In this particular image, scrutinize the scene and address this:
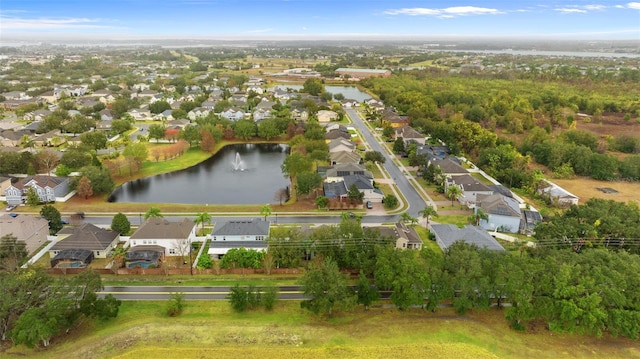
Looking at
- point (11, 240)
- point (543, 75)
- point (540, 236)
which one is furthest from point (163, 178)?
point (543, 75)

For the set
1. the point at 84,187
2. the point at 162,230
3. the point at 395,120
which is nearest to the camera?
the point at 162,230

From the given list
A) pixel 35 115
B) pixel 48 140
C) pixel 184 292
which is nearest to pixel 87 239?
pixel 184 292

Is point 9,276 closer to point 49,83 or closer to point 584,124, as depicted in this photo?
point 584,124

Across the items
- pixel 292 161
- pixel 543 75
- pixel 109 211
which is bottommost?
pixel 109 211

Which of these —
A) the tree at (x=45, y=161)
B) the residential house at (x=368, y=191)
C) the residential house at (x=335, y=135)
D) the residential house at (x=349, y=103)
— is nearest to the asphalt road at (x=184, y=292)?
the residential house at (x=368, y=191)

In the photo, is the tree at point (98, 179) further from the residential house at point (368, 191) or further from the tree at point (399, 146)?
the tree at point (399, 146)

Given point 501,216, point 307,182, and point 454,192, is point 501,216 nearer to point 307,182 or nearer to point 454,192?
point 454,192
